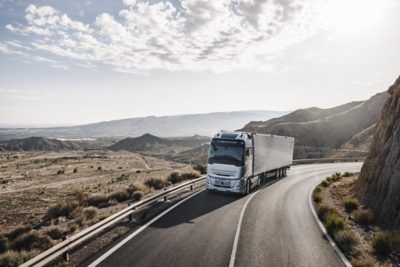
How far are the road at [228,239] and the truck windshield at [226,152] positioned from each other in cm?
276

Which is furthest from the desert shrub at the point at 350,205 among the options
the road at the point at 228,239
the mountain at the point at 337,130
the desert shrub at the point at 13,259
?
the mountain at the point at 337,130

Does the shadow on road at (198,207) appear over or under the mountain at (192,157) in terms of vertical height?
over

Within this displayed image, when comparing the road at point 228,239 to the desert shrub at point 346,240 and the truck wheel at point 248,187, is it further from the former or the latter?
the truck wheel at point 248,187

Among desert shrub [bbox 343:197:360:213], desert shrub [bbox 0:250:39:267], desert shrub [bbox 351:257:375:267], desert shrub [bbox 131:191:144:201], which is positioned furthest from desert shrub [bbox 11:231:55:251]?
desert shrub [bbox 343:197:360:213]

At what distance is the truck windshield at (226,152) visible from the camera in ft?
60.4

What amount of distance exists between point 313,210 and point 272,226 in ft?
15.7

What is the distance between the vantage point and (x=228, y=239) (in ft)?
34.6

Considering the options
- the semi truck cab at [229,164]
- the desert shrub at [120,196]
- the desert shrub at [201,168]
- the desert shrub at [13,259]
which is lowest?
the desert shrub at [201,168]

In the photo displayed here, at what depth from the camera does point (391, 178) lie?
13.7 metres

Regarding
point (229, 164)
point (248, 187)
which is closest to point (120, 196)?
point (229, 164)

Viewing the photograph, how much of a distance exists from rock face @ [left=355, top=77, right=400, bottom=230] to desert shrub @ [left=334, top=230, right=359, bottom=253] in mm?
2419

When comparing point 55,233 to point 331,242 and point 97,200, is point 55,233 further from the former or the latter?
point 331,242

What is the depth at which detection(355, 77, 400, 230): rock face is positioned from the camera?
1277 centimetres

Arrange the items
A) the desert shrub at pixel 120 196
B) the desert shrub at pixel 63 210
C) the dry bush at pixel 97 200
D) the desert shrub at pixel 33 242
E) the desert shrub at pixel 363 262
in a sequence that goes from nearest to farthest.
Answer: the desert shrub at pixel 363 262
the desert shrub at pixel 33 242
the desert shrub at pixel 63 210
the dry bush at pixel 97 200
the desert shrub at pixel 120 196
